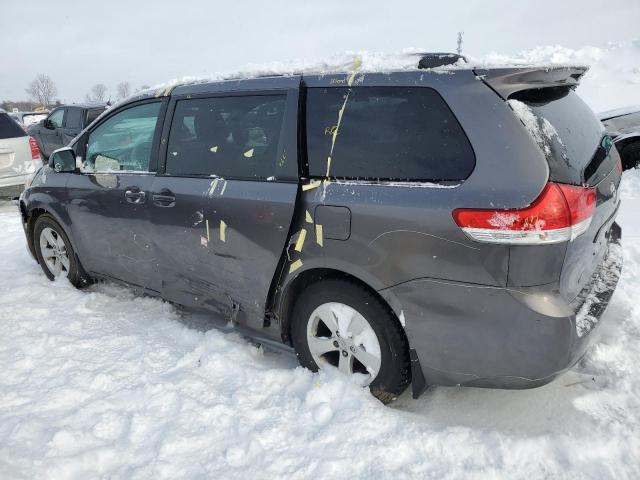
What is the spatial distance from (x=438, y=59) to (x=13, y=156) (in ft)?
25.1

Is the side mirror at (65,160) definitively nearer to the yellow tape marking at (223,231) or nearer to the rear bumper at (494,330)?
the yellow tape marking at (223,231)

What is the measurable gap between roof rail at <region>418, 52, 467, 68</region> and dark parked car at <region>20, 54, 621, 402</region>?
4.1 inches

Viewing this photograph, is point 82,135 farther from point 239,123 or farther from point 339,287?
point 339,287

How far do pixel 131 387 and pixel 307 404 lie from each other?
3.45 ft

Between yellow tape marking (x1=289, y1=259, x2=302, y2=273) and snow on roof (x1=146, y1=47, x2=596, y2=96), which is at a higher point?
snow on roof (x1=146, y1=47, x2=596, y2=96)

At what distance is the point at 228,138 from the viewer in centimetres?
302

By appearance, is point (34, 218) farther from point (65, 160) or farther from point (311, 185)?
point (311, 185)

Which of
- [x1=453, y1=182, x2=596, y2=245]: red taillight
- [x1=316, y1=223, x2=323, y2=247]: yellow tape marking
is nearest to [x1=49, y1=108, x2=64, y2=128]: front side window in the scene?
[x1=316, y1=223, x2=323, y2=247]: yellow tape marking

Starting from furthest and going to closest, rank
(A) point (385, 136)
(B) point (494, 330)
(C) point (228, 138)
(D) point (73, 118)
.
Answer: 1. (D) point (73, 118)
2. (C) point (228, 138)
3. (A) point (385, 136)
4. (B) point (494, 330)

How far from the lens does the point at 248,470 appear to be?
2189 millimetres

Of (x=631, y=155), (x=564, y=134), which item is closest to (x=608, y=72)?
(x=631, y=155)

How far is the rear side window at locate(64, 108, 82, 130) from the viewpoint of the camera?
11281mm

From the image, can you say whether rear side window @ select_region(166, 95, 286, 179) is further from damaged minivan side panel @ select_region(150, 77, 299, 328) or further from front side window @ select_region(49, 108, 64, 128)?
front side window @ select_region(49, 108, 64, 128)

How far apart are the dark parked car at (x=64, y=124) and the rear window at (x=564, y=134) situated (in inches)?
428
